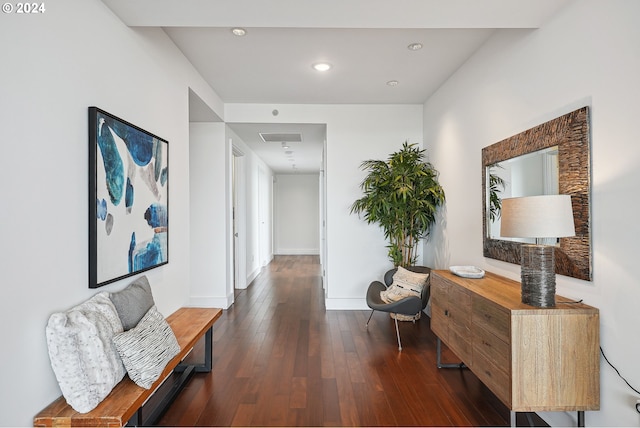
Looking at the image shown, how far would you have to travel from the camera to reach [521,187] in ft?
7.57

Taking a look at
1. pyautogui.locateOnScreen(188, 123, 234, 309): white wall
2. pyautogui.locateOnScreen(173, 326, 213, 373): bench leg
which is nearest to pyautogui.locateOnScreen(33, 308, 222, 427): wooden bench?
pyautogui.locateOnScreen(173, 326, 213, 373): bench leg

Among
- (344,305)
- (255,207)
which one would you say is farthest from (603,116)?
(255,207)

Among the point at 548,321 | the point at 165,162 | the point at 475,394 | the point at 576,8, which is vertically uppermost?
the point at 576,8

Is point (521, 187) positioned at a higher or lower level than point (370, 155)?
lower

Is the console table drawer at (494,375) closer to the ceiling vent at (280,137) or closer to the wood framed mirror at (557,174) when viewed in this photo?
the wood framed mirror at (557,174)

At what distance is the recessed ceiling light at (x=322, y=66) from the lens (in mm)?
3178

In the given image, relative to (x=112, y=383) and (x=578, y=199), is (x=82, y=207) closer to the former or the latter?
(x=112, y=383)

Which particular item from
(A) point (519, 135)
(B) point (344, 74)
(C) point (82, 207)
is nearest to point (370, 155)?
(B) point (344, 74)

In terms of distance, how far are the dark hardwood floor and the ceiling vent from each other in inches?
106

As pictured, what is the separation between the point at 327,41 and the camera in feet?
9.05

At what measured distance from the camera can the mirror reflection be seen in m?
2.02

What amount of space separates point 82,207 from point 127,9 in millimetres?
1162

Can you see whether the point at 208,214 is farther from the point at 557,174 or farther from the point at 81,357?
the point at 557,174

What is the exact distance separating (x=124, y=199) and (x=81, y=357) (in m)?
0.91
